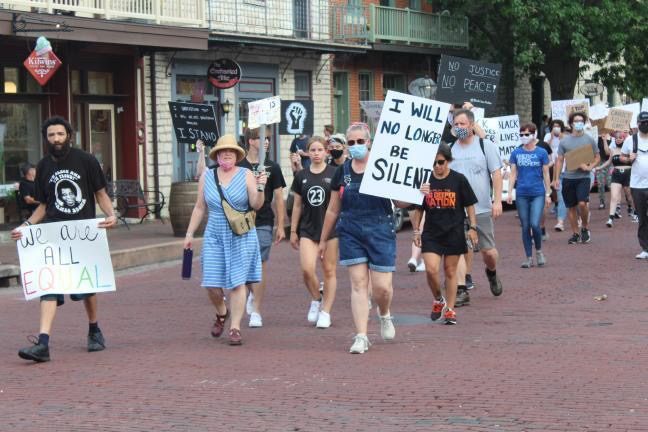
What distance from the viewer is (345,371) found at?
8914 millimetres

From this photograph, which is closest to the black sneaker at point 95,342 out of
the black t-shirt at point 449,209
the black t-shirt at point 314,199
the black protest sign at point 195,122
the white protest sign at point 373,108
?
the black t-shirt at point 314,199

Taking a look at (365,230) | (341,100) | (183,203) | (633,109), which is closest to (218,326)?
(365,230)

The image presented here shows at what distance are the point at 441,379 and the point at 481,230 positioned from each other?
14.9 feet

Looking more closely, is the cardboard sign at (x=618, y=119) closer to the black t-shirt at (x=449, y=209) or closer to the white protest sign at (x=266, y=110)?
the white protest sign at (x=266, y=110)

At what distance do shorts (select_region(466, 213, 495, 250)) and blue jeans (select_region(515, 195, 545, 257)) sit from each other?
2.75 m

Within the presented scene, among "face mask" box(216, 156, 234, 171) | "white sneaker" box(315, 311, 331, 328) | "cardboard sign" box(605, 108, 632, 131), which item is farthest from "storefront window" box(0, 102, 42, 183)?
"face mask" box(216, 156, 234, 171)

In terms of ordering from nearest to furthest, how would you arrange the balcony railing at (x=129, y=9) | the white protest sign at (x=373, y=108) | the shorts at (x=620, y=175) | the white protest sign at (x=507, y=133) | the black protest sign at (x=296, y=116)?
the white protest sign at (x=507, y=133) < the balcony railing at (x=129, y=9) < the shorts at (x=620, y=175) < the black protest sign at (x=296, y=116) < the white protest sign at (x=373, y=108)

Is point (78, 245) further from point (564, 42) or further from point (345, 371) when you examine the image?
point (564, 42)

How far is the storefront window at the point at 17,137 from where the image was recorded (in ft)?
73.9

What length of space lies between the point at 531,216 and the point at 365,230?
20.8 feet

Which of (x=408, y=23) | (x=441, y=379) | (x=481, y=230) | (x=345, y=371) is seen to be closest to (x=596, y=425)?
(x=441, y=379)

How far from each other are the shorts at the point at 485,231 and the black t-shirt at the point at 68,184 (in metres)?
4.38

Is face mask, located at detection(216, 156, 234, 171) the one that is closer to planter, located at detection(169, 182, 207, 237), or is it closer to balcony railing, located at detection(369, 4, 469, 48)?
planter, located at detection(169, 182, 207, 237)

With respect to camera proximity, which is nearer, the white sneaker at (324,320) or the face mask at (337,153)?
the white sneaker at (324,320)
